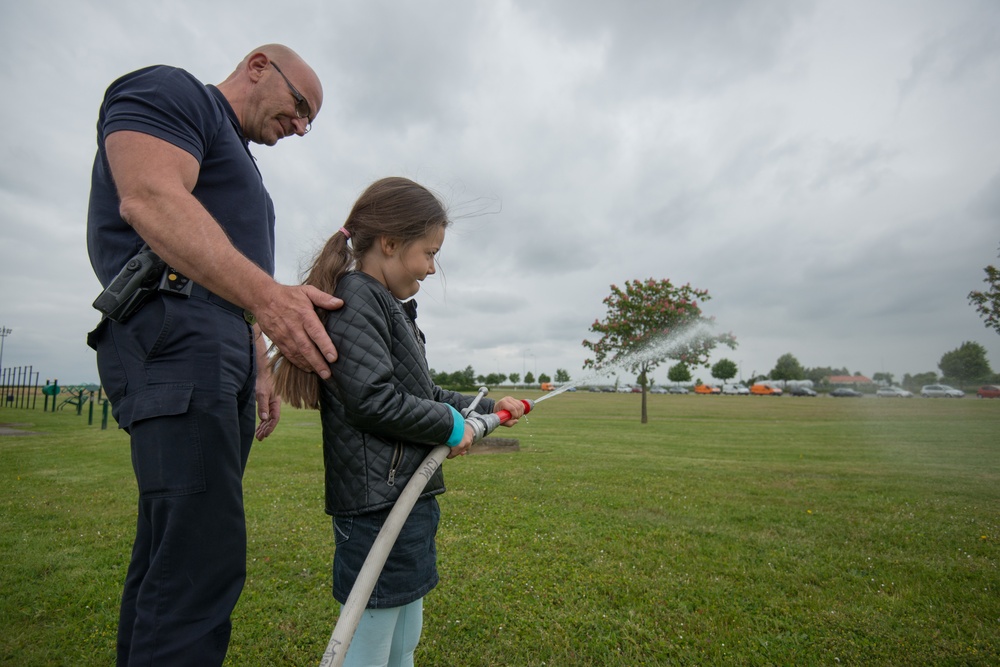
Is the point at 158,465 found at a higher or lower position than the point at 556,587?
higher

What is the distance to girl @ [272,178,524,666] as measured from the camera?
1.99 meters

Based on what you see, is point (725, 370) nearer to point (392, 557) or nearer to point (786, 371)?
point (786, 371)

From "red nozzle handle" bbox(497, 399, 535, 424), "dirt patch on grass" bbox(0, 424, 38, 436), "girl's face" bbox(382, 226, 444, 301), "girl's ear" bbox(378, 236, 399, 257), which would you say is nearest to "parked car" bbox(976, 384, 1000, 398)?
"red nozzle handle" bbox(497, 399, 535, 424)

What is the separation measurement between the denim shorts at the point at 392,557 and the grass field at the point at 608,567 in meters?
1.79

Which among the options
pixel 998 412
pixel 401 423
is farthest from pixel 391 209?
pixel 998 412

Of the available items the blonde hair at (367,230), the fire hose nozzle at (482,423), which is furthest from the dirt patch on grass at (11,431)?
the fire hose nozzle at (482,423)

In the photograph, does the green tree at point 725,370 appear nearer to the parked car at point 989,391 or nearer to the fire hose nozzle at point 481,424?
the parked car at point 989,391

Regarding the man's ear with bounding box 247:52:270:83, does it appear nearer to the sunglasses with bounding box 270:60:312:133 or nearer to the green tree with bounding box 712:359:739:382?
the sunglasses with bounding box 270:60:312:133

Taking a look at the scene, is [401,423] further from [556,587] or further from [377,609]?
[556,587]

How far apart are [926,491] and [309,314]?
441 inches

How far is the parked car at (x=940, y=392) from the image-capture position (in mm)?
42091

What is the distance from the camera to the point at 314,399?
2.25 m

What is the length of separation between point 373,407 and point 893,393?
5035 cm

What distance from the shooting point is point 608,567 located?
5168 mm
